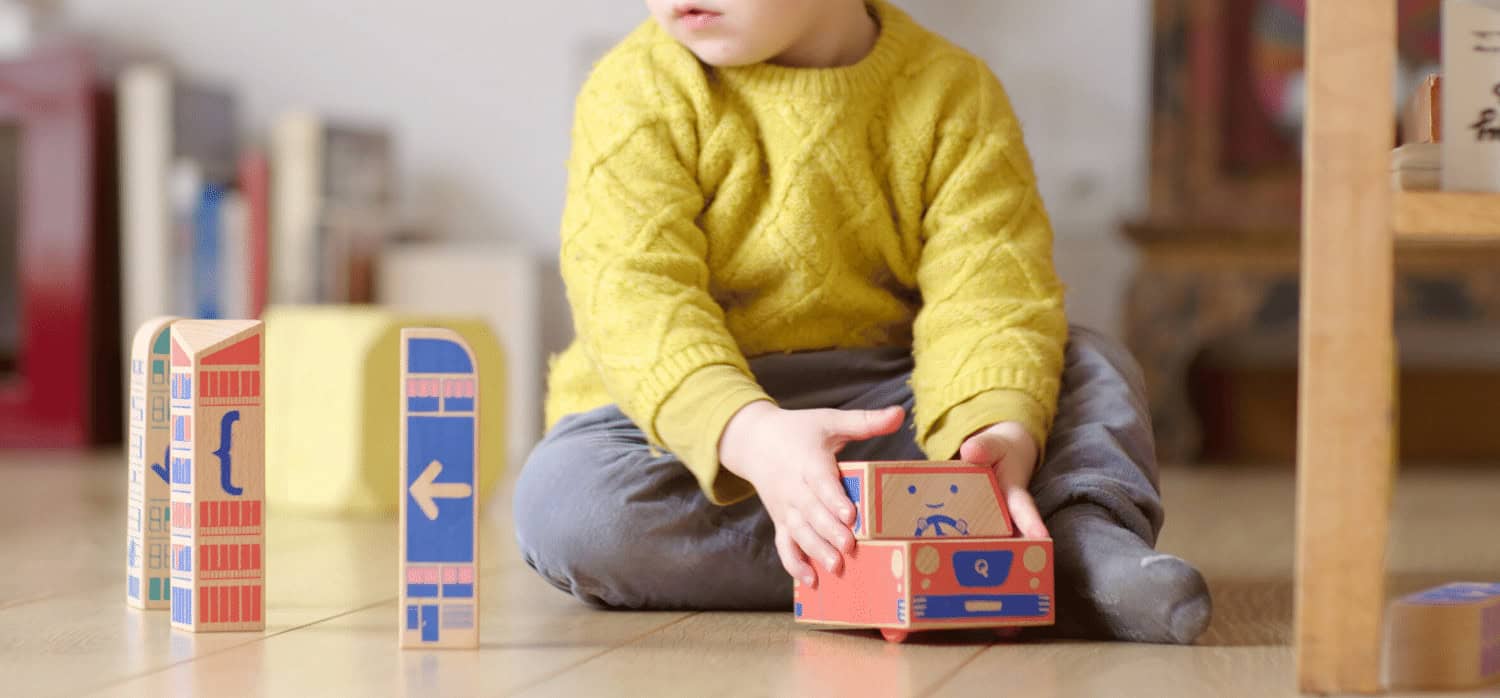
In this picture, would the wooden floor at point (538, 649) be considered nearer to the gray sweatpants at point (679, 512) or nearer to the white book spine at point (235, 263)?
the gray sweatpants at point (679, 512)

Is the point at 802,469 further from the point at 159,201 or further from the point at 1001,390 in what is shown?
the point at 159,201

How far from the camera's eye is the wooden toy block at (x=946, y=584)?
88 centimetres

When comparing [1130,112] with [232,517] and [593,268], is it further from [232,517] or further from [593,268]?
[232,517]

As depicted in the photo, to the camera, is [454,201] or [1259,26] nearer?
[1259,26]

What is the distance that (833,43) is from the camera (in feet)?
3.79

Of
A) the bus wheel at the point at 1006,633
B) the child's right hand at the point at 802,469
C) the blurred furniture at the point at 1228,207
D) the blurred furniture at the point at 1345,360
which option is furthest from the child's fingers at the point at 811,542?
the blurred furniture at the point at 1228,207

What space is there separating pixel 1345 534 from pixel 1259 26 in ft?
6.28

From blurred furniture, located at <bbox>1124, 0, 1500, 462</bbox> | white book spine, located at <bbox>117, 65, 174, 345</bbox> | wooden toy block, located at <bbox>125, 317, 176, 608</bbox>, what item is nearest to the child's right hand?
wooden toy block, located at <bbox>125, 317, 176, 608</bbox>

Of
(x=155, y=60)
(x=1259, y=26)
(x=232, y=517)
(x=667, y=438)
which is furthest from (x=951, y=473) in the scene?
(x=155, y=60)

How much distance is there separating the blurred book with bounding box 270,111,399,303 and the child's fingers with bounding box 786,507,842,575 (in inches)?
66.7

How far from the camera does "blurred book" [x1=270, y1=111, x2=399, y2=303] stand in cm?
249

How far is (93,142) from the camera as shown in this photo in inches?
104

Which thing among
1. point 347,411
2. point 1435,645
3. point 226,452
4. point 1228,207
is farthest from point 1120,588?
point 1228,207

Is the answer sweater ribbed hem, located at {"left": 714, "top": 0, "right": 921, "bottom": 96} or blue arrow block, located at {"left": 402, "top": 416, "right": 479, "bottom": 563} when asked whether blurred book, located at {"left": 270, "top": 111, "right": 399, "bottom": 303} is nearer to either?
sweater ribbed hem, located at {"left": 714, "top": 0, "right": 921, "bottom": 96}
